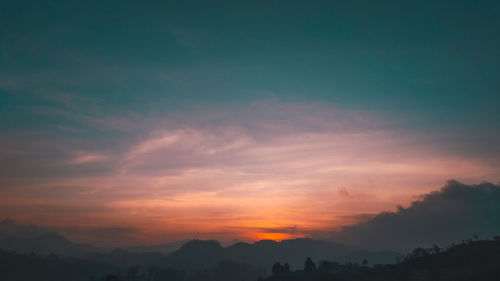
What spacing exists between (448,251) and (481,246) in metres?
11.4

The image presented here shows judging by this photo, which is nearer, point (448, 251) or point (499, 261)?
point (499, 261)

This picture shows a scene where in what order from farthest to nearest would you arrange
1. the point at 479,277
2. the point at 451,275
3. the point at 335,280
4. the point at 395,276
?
the point at 335,280 < the point at 395,276 < the point at 451,275 < the point at 479,277

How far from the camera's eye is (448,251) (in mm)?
138125

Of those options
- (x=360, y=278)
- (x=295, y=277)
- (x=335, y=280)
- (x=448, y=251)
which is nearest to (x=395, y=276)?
(x=360, y=278)

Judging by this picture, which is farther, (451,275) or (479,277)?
(451,275)

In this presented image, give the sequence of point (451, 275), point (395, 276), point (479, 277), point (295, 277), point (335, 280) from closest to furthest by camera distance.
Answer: point (479, 277)
point (451, 275)
point (395, 276)
point (335, 280)
point (295, 277)

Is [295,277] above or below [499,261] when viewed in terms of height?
below

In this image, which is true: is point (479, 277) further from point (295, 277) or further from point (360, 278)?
point (295, 277)

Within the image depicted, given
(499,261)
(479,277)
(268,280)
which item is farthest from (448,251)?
(268,280)

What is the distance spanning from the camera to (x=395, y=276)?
122562 millimetres

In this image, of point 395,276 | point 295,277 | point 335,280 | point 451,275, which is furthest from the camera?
point 295,277

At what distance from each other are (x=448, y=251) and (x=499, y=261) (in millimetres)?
26583

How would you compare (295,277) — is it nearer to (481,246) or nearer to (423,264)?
(423,264)

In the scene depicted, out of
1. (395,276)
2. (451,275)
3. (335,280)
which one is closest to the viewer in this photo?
(451,275)
